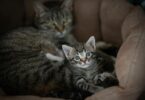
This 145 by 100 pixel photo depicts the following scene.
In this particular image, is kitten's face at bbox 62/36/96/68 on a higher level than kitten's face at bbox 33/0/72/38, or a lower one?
lower

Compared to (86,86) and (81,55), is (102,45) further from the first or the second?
(86,86)

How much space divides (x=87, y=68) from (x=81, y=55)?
11 cm

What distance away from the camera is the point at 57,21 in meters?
2.26

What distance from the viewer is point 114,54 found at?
2252 millimetres

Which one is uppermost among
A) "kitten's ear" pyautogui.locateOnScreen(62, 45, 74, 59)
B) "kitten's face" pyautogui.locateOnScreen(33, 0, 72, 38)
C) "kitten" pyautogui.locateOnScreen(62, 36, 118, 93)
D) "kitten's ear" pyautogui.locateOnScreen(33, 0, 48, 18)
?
"kitten's ear" pyautogui.locateOnScreen(33, 0, 48, 18)

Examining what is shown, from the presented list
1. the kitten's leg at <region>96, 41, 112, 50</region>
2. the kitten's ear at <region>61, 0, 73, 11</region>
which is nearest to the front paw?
the kitten's leg at <region>96, 41, 112, 50</region>

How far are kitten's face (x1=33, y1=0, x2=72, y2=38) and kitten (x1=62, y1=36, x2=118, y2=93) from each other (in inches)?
9.6

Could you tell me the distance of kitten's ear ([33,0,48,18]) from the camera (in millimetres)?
2277

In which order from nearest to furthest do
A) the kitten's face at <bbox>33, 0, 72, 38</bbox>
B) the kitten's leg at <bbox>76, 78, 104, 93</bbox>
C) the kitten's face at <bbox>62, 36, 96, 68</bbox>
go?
the kitten's leg at <bbox>76, 78, 104, 93</bbox>, the kitten's face at <bbox>62, 36, 96, 68</bbox>, the kitten's face at <bbox>33, 0, 72, 38</bbox>

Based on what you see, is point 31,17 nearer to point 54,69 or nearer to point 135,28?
point 54,69

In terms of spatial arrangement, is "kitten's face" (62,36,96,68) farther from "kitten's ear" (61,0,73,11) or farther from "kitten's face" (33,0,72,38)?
"kitten's ear" (61,0,73,11)

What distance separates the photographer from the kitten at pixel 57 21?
226cm

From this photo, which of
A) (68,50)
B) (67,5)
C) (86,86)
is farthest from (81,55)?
(67,5)

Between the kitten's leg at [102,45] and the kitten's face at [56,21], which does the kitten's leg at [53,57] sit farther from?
the kitten's leg at [102,45]
